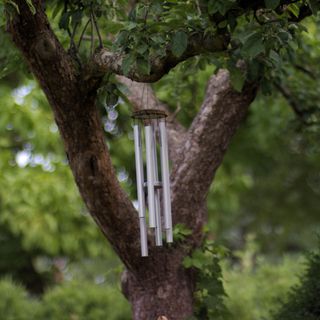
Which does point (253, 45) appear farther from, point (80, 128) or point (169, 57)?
point (80, 128)

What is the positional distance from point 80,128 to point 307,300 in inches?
73.0

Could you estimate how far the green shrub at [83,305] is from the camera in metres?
7.49

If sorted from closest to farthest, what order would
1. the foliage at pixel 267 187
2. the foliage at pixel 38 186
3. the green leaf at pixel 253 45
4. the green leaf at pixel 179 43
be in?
the green leaf at pixel 253 45
the green leaf at pixel 179 43
the foliage at pixel 38 186
the foliage at pixel 267 187

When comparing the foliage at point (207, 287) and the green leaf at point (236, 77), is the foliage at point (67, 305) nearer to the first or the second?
the foliage at point (207, 287)

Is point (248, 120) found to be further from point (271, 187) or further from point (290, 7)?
point (290, 7)

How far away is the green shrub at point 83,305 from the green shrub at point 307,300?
287 centimetres

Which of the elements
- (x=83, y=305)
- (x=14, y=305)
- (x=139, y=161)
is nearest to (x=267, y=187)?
(x=83, y=305)

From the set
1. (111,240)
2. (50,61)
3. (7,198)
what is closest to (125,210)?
(111,240)

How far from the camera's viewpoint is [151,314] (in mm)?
4527

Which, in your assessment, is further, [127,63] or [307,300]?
[307,300]

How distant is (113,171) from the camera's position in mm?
4262

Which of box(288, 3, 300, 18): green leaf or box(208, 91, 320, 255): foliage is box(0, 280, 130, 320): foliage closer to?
box(208, 91, 320, 255): foliage

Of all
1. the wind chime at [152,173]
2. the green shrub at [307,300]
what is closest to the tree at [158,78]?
the wind chime at [152,173]

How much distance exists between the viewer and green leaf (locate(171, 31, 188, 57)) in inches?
133
